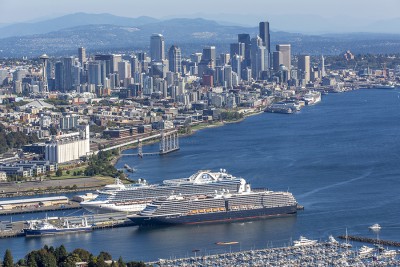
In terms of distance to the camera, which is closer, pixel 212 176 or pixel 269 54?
pixel 212 176

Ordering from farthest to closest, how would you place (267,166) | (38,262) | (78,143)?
(78,143), (267,166), (38,262)

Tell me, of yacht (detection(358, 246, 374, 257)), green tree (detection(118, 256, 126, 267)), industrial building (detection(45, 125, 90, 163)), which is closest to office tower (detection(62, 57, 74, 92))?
industrial building (detection(45, 125, 90, 163))

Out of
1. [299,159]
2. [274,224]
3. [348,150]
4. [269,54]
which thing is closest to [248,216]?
[274,224]

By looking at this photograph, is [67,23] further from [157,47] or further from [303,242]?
[303,242]

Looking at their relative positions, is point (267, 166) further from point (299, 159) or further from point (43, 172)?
point (43, 172)

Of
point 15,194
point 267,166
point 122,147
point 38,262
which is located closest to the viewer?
point 38,262

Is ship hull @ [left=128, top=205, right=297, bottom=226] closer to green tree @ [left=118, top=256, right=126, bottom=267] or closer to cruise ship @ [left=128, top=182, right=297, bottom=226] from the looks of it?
cruise ship @ [left=128, top=182, right=297, bottom=226]

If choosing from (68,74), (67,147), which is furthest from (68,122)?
(68,74)
